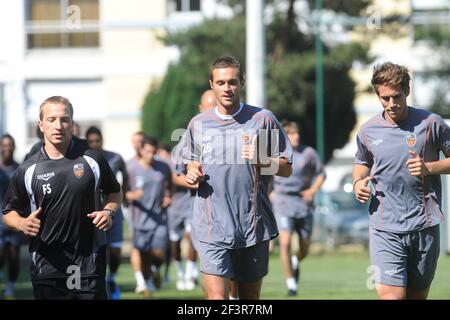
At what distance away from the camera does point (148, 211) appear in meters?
17.9

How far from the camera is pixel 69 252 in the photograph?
929 cm

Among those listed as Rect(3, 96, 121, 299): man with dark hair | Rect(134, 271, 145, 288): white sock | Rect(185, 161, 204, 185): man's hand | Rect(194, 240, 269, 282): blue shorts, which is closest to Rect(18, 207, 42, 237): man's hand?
Rect(3, 96, 121, 299): man with dark hair

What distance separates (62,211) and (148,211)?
28.4 feet

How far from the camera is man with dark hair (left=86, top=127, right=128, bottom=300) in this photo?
15.5 metres

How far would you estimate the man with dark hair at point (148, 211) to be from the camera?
1762cm

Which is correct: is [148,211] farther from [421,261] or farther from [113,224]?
[421,261]

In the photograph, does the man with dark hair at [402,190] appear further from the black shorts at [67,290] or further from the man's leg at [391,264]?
the black shorts at [67,290]

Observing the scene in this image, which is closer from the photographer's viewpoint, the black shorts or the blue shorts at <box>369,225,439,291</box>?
the black shorts

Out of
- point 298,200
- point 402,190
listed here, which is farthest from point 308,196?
point 402,190

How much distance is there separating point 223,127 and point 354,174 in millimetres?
1222

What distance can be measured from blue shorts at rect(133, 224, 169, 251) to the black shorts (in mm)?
8255

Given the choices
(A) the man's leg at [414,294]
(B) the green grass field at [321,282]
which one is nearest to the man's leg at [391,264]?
(A) the man's leg at [414,294]

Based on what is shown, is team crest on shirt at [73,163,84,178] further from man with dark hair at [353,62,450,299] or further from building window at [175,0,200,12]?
building window at [175,0,200,12]
